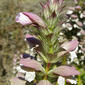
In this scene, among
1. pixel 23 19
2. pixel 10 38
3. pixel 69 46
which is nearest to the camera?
pixel 23 19

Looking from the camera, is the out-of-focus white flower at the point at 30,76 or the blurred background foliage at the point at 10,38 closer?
the out-of-focus white flower at the point at 30,76

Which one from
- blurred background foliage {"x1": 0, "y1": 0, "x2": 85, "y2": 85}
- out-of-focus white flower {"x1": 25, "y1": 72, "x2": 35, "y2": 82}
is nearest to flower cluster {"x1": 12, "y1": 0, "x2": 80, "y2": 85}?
out-of-focus white flower {"x1": 25, "y1": 72, "x2": 35, "y2": 82}

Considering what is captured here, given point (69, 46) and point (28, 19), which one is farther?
point (69, 46)

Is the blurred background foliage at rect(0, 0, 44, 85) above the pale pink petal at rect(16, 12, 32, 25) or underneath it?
underneath

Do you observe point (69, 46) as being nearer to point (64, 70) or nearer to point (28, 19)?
point (64, 70)

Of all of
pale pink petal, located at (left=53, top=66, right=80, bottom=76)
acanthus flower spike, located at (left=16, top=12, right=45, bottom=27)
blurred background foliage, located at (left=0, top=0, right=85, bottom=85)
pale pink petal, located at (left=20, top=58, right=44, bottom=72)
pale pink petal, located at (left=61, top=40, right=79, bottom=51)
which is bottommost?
blurred background foliage, located at (left=0, top=0, right=85, bottom=85)

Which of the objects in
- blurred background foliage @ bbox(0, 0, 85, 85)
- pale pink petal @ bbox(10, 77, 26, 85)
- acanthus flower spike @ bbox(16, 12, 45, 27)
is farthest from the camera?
blurred background foliage @ bbox(0, 0, 85, 85)

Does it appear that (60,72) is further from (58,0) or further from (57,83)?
(58,0)

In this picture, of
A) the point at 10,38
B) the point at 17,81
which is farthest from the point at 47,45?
the point at 10,38

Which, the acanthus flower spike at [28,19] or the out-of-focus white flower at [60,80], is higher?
the acanthus flower spike at [28,19]

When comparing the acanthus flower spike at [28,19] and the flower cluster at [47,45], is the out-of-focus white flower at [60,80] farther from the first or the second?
the acanthus flower spike at [28,19]

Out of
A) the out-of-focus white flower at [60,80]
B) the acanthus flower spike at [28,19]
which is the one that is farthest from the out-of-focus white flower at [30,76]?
the acanthus flower spike at [28,19]

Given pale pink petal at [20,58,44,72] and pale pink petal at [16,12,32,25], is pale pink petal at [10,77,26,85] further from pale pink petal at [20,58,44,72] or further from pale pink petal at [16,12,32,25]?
pale pink petal at [16,12,32,25]

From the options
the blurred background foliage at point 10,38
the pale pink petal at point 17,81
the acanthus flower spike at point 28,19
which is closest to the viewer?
the acanthus flower spike at point 28,19
